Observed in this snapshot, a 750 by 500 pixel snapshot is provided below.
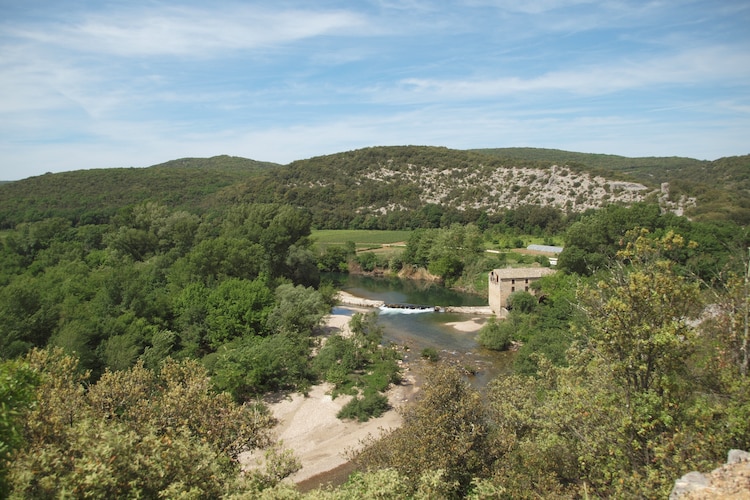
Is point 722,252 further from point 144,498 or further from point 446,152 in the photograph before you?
point 446,152

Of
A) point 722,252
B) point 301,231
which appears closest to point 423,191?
point 301,231

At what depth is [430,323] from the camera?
155 feet

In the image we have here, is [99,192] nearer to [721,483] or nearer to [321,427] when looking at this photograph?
[321,427]

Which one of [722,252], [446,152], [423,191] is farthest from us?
[446,152]

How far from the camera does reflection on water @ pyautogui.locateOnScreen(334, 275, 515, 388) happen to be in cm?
3575

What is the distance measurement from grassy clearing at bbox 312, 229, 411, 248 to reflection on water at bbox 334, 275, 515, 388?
58.8ft

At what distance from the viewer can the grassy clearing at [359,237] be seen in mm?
92244

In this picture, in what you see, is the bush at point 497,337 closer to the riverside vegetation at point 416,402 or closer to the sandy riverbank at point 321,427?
the riverside vegetation at point 416,402

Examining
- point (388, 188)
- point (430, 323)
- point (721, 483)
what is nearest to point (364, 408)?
point (430, 323)

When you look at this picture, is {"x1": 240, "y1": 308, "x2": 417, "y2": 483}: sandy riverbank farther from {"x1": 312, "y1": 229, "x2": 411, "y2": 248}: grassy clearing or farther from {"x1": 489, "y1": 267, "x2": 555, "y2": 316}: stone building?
{"x1": 312, "y1": 229, "x2": 411, "y2": 248}: grassy clearing

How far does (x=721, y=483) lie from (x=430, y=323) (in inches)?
1557

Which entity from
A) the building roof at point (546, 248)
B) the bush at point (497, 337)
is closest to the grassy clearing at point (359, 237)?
the building roof at point (546, 248)

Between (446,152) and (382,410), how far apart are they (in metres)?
134

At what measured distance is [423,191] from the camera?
129250 millimetres
